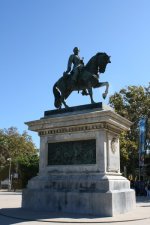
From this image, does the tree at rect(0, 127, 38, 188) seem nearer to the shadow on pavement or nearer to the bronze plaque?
the bronze plaque

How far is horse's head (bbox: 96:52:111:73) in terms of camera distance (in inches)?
653

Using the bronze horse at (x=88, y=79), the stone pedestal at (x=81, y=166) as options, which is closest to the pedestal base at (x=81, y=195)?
the stone pedestal at (x=81, y=166)

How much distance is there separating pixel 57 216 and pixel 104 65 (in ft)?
24.5

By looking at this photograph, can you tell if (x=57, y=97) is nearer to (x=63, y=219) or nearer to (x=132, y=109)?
(x=63, y=219)

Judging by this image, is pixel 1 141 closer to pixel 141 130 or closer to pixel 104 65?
pixel 141 130

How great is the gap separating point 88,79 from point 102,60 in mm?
1143

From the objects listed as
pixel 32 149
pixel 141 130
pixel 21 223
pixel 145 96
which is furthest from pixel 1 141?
pixel 21 223

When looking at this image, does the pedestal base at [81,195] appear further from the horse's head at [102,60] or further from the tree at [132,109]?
the tree at [132,109]

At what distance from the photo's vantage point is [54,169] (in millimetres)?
16266

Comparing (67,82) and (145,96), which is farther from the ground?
(145,96)

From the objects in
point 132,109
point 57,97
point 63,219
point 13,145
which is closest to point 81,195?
point 63,219

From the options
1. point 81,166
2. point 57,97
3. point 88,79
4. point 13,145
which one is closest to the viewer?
point 81,166

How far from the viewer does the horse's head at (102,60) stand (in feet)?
54.4

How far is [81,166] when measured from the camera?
1529 centimetres
